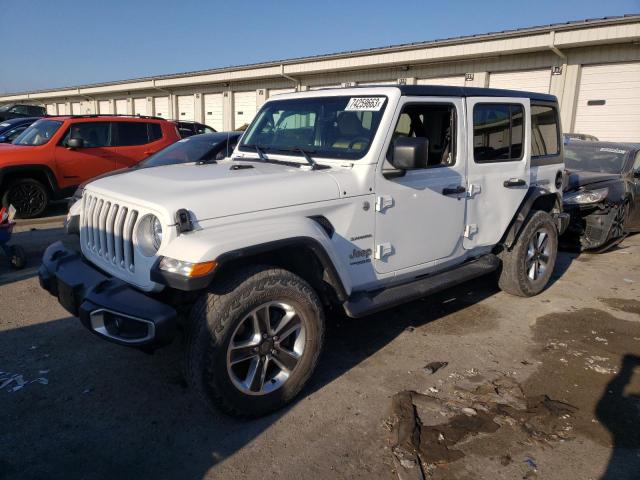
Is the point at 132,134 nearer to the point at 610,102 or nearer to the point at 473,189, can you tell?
the point at 473,189

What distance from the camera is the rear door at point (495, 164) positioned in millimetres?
4312

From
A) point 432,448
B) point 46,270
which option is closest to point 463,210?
point 432,448

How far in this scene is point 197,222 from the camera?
273 cm

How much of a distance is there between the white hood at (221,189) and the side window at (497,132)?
1.71 metres

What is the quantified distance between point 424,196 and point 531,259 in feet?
6.92

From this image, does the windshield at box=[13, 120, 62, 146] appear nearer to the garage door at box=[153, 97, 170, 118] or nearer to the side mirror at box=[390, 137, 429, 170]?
the side mirror at box=[390, 137, 429, 170]

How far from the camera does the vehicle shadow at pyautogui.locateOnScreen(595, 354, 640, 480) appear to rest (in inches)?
104

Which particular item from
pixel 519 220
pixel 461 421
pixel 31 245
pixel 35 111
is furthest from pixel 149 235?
pixel 35 111

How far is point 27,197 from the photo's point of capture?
8.70 meters

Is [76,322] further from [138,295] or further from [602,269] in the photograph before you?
[602,269]

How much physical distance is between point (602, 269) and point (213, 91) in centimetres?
2445

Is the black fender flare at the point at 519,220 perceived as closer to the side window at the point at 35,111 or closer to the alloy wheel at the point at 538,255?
the alloy wheel at the point at 538,255

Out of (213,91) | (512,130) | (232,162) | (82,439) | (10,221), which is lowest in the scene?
(82,439)

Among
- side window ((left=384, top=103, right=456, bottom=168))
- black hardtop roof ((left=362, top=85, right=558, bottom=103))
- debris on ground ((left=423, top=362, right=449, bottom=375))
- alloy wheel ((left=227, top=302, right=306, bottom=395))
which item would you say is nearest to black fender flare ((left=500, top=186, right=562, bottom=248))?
black hardtop roof ((left=362, top=85, right=558, bottom=103))
